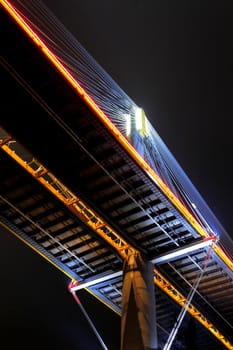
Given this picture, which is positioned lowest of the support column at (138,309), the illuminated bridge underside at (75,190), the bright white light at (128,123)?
the support column at (138,309)

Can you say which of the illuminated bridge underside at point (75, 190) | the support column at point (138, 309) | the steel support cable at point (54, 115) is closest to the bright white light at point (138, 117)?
the illuminated bridge underside at point (75, 190)

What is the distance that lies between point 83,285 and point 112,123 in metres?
10.2

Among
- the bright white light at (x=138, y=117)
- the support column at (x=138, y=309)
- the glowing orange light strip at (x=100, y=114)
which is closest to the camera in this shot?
the glowing orange light strip at (x=100, y=114)

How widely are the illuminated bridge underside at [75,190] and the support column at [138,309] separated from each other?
1221mm

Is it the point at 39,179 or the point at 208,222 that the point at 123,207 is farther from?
the point at 208,222

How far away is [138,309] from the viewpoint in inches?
744

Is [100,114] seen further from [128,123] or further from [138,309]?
[138,309]

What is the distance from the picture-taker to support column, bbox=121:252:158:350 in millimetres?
18297

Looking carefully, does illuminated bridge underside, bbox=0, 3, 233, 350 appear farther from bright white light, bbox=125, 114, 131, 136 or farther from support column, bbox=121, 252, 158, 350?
bright white light, bbox=125, 114, 131, 136

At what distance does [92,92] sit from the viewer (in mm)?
17172

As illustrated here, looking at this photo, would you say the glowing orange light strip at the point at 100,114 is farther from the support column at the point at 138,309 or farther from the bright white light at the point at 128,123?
the support column at the point at 138,309

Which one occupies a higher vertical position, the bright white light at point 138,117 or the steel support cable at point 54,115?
the bright white light at point 138,117

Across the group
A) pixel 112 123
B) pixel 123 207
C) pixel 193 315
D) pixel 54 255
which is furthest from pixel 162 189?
pixel 193 315

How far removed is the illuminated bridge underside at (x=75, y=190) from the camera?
611 inches
